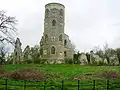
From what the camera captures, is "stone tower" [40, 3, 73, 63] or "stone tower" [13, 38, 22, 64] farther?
"stone tower" [40, 3, 73, 63]

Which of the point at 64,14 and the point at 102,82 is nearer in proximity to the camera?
the point at 102,82

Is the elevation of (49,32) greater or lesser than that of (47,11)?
lesser

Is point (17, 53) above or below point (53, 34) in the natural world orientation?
below

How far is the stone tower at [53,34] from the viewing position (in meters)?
67.4

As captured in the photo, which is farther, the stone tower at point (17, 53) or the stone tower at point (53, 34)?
the stone tower at point (53, 34)

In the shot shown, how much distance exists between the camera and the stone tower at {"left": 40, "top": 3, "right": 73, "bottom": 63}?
6738cm

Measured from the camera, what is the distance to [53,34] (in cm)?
6762

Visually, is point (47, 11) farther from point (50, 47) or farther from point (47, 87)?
point (47, 87)

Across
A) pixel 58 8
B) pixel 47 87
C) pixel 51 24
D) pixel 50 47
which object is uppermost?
pixel 58 8

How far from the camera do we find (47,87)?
79.8 ft

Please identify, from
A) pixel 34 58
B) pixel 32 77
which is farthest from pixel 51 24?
pixel 32 77

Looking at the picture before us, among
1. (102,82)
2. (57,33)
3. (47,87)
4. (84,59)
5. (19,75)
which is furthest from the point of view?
(57,33)

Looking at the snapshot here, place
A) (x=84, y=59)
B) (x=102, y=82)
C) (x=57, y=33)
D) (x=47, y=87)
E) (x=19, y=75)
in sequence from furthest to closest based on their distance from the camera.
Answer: (x=57, y=33)
(x=84, y=59)
(x=19, y=75)
(x=102, y=82)
(x=47, y=87)

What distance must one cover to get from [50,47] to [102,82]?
40.2 m
